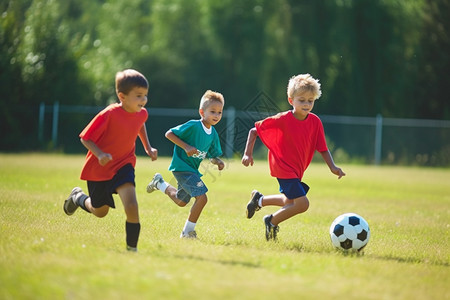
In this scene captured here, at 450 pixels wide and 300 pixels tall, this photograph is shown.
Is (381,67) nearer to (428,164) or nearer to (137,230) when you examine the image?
(428,164)

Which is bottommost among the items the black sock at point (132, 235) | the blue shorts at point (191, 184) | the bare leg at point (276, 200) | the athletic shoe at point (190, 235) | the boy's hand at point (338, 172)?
the athletic shoe at point (190, 235)

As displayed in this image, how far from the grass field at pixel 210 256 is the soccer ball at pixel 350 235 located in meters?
0.14

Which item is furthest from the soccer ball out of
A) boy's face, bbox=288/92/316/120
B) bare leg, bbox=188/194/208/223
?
bare leg, bbox=188/194/208/223

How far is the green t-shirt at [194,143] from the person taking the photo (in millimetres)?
7188

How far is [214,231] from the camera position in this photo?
24.5 ft

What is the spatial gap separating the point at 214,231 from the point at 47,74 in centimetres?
2181

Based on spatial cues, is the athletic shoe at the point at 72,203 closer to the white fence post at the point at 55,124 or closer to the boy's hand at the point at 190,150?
the boy's hand at the point at 190,150

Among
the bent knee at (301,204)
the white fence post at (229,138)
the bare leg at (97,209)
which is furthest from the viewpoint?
the white fence post at (229,138)

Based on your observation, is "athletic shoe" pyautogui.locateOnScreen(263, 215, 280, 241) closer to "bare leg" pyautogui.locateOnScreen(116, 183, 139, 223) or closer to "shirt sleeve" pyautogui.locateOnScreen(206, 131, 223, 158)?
"shirt sleeve" pyautogui.locateOnScreen(206, 131, 223, 158)

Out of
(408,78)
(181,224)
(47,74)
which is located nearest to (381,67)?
(408,78)

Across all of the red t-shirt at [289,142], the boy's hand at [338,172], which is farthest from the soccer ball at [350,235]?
the red t-shirt at [289,142]

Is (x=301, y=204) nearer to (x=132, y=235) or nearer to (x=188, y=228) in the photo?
(x=188, y=228)

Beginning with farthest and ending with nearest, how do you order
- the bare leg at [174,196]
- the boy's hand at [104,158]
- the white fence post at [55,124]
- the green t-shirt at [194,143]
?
the white fence post at [55,124] < the bare leg at [174,196] < the green t-shirt at [194,143] < the boy's hand at [104,158]

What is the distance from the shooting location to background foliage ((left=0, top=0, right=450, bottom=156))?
2862cm
